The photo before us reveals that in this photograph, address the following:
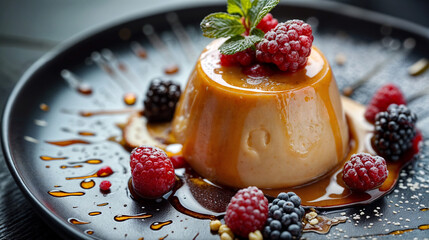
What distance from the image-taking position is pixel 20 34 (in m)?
3.82

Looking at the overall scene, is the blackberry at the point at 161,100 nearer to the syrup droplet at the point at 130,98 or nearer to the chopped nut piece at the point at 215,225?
the syrup droplet at the point at 130,98

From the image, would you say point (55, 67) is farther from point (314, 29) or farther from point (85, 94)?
point (314, 29)

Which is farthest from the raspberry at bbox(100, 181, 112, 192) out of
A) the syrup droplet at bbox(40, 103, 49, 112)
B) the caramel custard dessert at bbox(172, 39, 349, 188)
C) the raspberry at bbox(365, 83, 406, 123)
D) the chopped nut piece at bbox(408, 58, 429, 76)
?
the chopped nut piece at bbox(408, 58, 429, 76)

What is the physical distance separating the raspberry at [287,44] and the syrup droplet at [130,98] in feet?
3.42

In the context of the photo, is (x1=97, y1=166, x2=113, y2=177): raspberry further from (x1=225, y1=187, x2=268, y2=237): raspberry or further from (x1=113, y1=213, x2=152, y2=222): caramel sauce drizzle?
(x1=225, y1=187, x2=268, y2=237): raspberry

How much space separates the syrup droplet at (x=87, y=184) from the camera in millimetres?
2410

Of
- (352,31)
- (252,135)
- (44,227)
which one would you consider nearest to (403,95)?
(352,31)

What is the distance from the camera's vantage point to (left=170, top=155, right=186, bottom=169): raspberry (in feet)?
8.47

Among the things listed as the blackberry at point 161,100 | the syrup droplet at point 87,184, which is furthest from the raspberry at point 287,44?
the syrup droplet at point 87,184

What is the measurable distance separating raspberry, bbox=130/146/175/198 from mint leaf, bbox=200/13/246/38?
0.60 meters

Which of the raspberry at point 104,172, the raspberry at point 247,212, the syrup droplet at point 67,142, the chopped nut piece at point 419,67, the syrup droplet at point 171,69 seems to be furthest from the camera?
the syrup droplet at point 171,69

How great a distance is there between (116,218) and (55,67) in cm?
127

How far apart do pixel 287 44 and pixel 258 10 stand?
302mm

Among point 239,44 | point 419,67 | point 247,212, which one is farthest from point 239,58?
point 419,67
